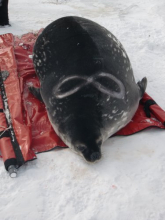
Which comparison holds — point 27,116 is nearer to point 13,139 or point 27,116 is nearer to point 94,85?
point 13,139

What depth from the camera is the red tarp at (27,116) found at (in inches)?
101

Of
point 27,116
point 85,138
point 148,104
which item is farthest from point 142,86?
point 27,116

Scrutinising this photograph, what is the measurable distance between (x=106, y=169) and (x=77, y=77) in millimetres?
804

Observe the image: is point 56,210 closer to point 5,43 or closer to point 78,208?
point 78,208

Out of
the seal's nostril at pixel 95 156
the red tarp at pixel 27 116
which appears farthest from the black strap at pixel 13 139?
the seal's nostril at pixel 95 156

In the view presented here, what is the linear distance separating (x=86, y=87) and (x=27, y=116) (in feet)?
2.36

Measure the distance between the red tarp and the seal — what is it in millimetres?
108

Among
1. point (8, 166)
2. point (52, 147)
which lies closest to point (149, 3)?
point (52, 147)

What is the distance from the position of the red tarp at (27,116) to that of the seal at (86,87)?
0.36 feet

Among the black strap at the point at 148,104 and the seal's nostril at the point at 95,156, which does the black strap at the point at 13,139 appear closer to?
the seal's nostril at the point at 95,156

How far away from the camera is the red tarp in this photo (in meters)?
2.57

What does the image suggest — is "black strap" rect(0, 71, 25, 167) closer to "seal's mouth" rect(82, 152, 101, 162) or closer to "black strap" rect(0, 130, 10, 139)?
"black strap" rect(0, 130, 10, 139)

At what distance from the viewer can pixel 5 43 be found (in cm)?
402

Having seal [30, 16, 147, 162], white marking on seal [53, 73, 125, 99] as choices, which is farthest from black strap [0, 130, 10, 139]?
white marking on seal [53, 73, 125, 99]
